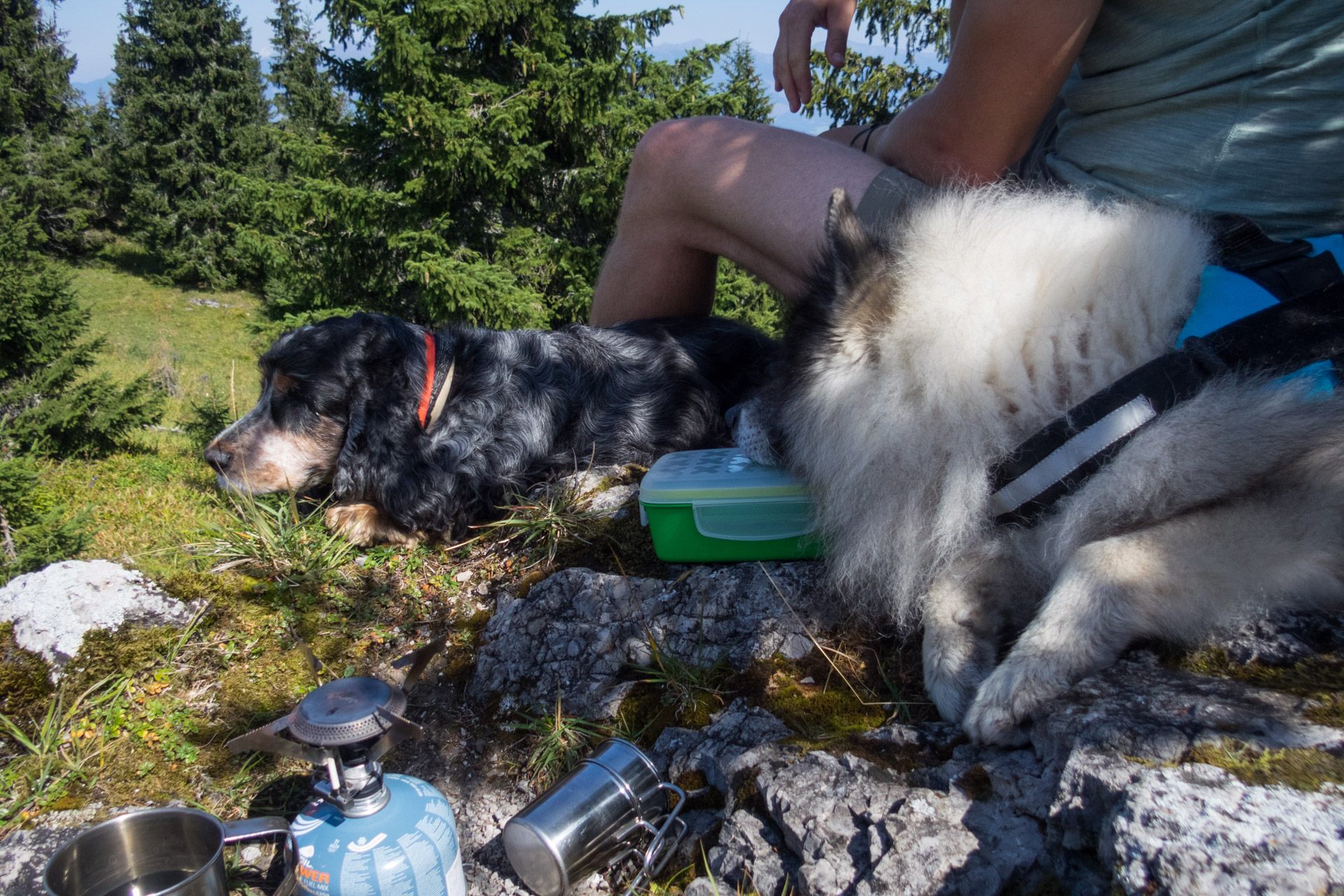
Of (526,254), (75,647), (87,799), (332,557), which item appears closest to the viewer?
(87,799)

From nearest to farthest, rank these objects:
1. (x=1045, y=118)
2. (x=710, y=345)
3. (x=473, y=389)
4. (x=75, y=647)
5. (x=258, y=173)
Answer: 1. (x=75, y=647)
2. (x=1045, y=118)
3. (x=473, y=389)
4. (x=710, y=345)
5. (x=258, y=173)

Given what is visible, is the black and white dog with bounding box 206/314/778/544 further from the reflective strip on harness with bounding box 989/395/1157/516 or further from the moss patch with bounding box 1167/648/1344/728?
the moss patch with bounding box 1167/648/1344/728

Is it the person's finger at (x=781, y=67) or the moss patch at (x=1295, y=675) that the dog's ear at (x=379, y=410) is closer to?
the person's finger at (x=781, y=67)

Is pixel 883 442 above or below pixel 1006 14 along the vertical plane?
below

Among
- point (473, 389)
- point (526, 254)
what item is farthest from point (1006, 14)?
point (526, 254)

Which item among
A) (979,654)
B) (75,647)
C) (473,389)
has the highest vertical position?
(473,389)

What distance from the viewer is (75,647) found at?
2.14 metres

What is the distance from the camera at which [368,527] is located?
10.3 feet

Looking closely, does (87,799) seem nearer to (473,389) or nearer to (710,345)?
(473,389)

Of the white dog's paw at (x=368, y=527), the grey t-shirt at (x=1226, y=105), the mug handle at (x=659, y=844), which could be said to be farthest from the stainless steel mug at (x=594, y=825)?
the grey t-shirt at (x=1226, y=105)

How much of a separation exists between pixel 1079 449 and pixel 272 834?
5.84ft

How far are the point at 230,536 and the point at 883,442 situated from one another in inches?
91.3

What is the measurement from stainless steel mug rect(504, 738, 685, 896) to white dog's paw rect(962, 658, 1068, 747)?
62 centimetres

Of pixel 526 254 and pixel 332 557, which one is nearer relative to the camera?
pixel 332 557
